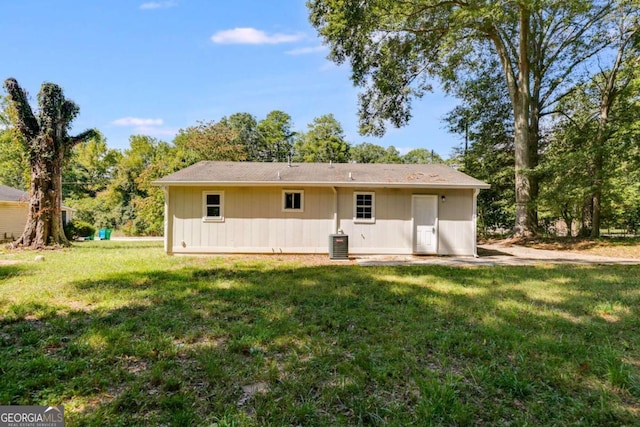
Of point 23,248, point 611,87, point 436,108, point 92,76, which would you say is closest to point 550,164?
point 611,87

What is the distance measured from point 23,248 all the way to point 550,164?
20.5 metres

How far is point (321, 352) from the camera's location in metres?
3.25

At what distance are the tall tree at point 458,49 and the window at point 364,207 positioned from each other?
8.06 metres

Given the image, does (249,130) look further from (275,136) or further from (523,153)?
(523,153)

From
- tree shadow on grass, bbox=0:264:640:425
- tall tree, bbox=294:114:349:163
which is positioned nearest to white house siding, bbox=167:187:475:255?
tree shadow on grass, bbox=0:264:640:425

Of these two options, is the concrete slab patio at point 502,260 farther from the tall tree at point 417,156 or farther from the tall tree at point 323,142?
the tall tree at point 417,156

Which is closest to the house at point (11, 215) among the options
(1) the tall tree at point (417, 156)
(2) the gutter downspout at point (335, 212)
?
(2) the gutter downspout at point (335, 212)

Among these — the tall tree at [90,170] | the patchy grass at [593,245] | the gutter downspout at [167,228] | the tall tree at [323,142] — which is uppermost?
the tall tree at [323,142]

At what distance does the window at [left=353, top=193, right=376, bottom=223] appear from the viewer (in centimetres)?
1034

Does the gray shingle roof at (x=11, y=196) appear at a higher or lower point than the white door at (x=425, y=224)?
higher

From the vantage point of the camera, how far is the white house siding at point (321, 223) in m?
10.3

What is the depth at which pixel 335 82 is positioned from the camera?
17.4 m

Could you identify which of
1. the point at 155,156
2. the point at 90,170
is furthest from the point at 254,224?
the point at 90,170

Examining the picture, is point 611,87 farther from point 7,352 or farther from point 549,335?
point 7,352
